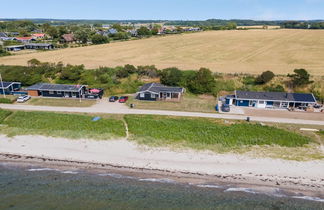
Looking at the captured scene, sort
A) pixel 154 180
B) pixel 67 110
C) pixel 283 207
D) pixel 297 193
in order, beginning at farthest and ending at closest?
pixel 67 110, pixel 154 180, pixel 297 193, pixel 283 207

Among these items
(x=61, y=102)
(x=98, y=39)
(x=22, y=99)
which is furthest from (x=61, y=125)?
(x=98, y=39)

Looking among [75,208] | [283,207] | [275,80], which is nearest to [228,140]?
[283,207]

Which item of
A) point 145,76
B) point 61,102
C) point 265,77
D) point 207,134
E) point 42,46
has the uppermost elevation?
point 42,46

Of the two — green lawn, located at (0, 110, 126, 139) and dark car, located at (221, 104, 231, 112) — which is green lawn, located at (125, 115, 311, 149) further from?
dark car, located at (221, 104, 231, 112)

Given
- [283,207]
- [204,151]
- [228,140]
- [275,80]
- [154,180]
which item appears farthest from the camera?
[275,80]

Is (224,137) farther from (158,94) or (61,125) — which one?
(61,125)

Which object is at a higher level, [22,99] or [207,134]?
[22,99]

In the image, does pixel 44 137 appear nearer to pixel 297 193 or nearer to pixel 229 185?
pixel 229 185
